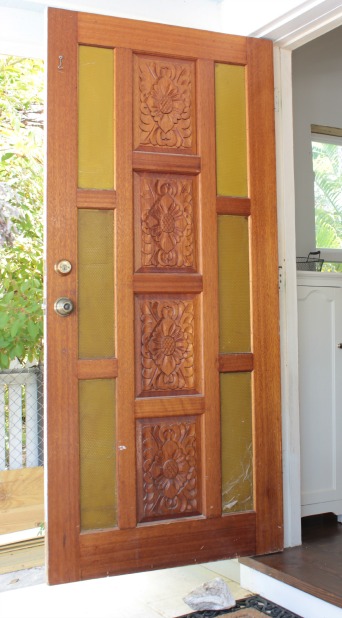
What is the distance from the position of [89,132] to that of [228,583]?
1887mm

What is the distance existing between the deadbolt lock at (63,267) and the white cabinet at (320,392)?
118cm

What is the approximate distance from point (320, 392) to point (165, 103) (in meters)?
1.50

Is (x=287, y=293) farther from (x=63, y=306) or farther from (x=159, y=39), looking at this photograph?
(x=159, y=39)

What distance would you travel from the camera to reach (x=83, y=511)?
2426mm

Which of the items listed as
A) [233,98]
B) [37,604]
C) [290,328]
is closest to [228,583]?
[37,604]

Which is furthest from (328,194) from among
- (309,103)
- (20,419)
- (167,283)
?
(20,419)

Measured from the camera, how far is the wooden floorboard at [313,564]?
2.29 m

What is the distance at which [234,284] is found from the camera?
2.68 m

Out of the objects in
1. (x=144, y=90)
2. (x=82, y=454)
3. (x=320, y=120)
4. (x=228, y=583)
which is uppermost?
(x=320, y=120)

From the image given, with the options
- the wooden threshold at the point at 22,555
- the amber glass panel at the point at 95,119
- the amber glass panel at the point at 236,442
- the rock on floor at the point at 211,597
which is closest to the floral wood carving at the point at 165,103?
the amber glass panel at the point at 95,119

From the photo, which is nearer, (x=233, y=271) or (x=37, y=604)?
A: (x=37, y=604)

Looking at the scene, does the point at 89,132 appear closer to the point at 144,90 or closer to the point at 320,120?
the point at 144,90

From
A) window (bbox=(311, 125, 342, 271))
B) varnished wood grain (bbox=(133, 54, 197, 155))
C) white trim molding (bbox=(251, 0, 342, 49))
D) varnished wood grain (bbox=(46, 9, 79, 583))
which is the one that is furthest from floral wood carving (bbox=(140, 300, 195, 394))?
window (bbox=(311, 125, 342, 271))

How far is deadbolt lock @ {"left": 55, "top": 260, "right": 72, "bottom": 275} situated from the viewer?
95.3 inches
